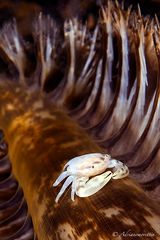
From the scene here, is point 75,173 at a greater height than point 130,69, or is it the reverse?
point 130,69

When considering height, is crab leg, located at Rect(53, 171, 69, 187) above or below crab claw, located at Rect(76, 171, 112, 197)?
above

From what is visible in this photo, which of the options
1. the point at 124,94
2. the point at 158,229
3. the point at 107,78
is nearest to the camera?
the point at 158,229

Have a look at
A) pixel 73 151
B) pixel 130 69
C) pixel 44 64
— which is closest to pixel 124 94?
pixel 130 69

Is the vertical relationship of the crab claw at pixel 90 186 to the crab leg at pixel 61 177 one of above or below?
below

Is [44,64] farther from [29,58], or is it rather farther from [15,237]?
[15,237]
